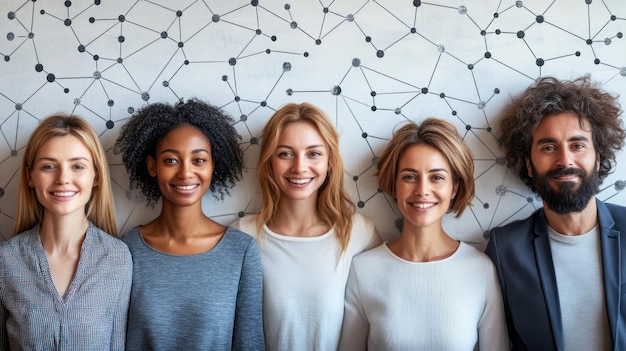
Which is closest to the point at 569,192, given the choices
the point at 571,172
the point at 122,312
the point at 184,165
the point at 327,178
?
the point at 571,172

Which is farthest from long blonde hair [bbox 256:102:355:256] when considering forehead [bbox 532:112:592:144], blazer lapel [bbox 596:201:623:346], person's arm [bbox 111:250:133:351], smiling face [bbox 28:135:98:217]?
blazer lapel [bbox 596:201:623:346]

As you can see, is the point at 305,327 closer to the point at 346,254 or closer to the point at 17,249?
the point at 346,254

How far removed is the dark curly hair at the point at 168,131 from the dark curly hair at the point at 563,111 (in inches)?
42.5

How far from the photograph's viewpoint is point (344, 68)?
7.08 feet

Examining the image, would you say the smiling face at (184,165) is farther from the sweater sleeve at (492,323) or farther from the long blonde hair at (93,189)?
the sweater sleeve at (492,323)

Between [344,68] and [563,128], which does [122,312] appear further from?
[563,128]

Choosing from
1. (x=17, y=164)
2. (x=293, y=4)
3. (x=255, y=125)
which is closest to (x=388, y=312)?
(x=255, y=125)

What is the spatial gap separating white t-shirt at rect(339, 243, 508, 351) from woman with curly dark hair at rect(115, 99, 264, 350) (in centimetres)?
39

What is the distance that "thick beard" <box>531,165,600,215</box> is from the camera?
1.85m

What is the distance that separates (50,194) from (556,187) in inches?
71.2

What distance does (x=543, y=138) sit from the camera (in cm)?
195

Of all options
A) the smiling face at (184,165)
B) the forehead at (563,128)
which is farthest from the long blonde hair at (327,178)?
the forehead at (563,128)

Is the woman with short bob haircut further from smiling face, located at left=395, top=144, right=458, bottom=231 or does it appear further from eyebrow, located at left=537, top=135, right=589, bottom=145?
eyebrow, located at left=537, top=135, right=589, bottom=145

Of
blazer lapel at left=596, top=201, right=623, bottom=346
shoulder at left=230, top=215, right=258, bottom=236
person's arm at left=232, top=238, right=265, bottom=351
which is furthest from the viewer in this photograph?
shoulder at left=230, top=215, right=258, bottom=236
